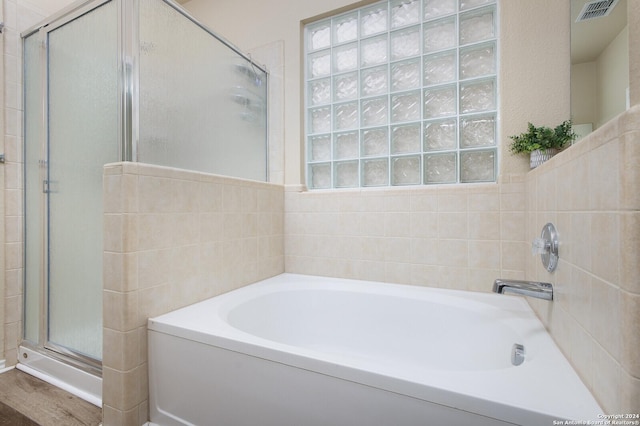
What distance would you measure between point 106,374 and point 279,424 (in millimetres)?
722

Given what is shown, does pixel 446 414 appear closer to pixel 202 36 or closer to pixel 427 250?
pixel 427 250

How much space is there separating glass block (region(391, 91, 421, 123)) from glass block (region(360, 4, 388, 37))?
1.49 ft

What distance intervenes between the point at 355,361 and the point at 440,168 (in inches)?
51.8

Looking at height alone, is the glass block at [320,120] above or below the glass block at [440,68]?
below

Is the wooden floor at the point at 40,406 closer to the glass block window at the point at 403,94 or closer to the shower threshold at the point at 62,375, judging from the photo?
the shower threshold at the point at 62,375

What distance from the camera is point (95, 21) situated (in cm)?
141

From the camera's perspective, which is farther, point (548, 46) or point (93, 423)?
point (548, 46)

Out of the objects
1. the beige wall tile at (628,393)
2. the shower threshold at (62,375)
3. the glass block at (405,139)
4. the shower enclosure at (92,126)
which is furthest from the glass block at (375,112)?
Answer: the shower threshold at (62,375)

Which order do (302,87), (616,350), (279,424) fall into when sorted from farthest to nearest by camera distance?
(302,87)
(279,424)
(616,350)

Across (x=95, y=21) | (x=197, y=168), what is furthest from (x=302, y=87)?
(x=95, y=21)

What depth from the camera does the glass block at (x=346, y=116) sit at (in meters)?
1.97

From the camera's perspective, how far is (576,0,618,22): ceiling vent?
3.86 feet

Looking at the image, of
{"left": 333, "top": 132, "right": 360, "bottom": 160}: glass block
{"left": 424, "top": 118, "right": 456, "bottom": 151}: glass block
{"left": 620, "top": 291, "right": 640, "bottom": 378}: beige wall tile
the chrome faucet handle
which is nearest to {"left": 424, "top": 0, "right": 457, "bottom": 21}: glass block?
{"left": 424, "top": 118, "right": 456, "bottom": 151}: glass block

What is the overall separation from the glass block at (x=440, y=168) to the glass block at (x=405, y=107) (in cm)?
27
